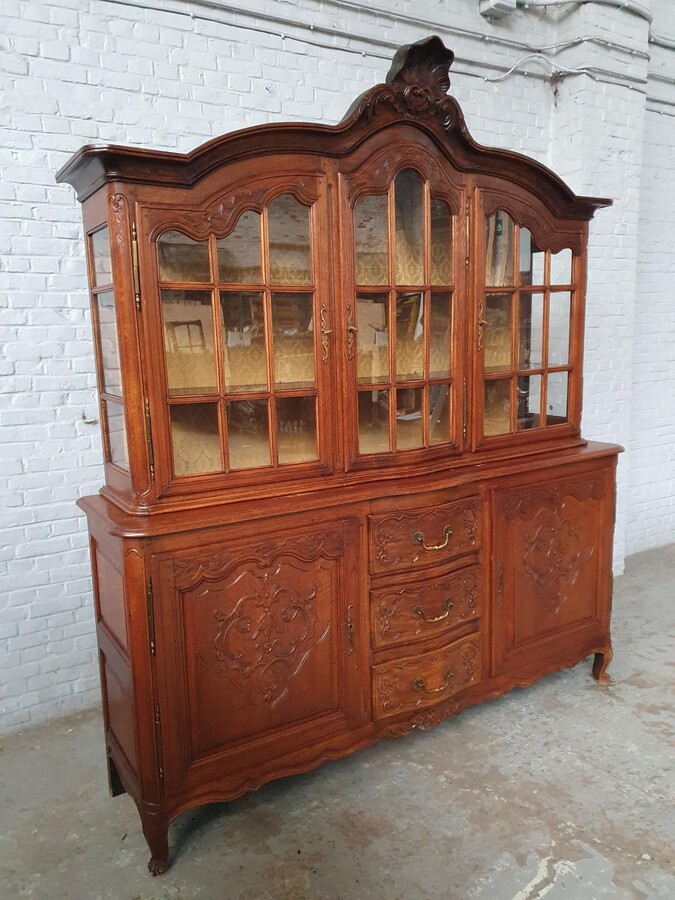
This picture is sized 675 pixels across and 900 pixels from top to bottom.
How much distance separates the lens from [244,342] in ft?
6.59

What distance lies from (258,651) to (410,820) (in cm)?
73

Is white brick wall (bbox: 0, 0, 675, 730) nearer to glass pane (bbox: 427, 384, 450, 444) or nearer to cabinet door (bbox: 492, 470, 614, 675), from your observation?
glass pane (bbox: 427, 384, 450, 444)

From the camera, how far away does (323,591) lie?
6.98ft

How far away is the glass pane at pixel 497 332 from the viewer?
8.03 ft

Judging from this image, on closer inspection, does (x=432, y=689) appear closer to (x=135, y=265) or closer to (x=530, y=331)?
(x=530, y=331)

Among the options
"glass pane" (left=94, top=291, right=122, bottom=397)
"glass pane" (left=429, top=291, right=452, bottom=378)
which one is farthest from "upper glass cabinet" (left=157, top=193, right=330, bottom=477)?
"glass pane" (left=429, top=291, right=452, bottom=378)

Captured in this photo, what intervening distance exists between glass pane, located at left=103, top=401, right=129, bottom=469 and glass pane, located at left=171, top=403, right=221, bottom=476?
0.14m

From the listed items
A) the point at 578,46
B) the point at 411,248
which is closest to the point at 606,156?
the point at 578,46

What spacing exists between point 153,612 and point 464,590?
1113 mm

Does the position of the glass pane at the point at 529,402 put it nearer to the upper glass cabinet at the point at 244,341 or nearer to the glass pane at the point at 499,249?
the glass pane at the point at 499,249

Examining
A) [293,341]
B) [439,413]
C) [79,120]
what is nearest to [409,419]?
[439,413]

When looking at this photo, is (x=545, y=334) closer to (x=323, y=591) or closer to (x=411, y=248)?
(x=411, y=248)

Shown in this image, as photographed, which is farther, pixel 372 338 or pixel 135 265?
pixel 372 338

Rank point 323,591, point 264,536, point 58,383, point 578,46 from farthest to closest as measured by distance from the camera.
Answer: point 578,46
point 58,383
point 323,591
point 264,536
